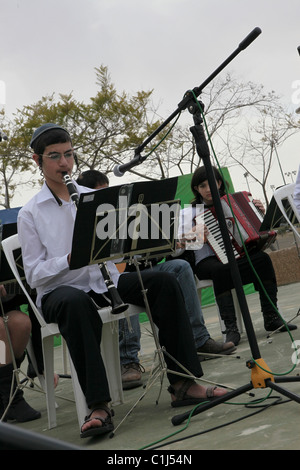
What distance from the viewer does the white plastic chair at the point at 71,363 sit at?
2.77 metres

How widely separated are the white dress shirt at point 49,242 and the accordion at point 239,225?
1887mm

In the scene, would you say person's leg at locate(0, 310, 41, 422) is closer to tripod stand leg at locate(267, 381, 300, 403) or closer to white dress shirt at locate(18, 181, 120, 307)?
white dress shirt at locate(18, 181, 120, 307)

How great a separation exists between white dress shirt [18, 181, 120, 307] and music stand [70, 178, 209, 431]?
0.98 ft

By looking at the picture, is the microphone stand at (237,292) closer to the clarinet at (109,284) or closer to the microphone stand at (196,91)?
the microphone stand at (196,91)

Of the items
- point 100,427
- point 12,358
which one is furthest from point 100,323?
point 12,358

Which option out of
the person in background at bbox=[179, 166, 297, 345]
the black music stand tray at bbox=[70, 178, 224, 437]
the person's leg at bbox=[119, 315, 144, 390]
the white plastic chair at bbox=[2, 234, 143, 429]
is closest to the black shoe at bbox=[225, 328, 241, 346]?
the person in background at bbox=[179, 166, 297, 345]

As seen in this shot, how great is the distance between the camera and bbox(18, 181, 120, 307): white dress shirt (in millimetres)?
2990

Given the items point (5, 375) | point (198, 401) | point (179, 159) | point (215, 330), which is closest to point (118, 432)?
point (198, 401)

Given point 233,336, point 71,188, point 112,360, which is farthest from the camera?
point 233,336

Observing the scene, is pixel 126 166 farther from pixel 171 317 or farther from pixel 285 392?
pixel 285 392

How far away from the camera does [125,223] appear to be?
2779 millimetres

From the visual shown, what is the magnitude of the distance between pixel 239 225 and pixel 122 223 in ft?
6.91

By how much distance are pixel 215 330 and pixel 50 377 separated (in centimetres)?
336

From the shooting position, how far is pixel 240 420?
233 cm
